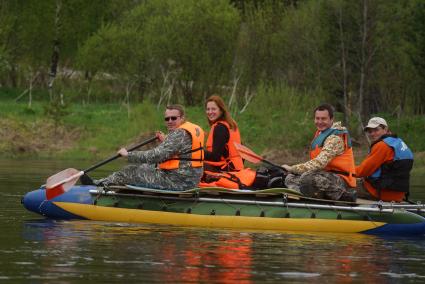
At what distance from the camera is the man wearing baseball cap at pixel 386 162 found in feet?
48.9

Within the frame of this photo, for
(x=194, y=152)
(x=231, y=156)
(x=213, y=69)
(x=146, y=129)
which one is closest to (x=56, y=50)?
(x=213, y=69)

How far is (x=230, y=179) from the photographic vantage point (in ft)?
49.8

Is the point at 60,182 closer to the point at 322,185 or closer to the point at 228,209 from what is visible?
the point at 228,209

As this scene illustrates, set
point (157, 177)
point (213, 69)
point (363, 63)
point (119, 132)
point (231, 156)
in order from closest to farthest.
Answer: point (157, 177) → point (231, 156) → point (363, 63) → point (119, 132) → point (213, 69)

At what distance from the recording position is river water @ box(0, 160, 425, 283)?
34.6 ft

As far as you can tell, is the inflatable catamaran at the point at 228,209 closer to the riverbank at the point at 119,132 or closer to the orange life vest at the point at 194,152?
the orange life vest at the point at 194,152

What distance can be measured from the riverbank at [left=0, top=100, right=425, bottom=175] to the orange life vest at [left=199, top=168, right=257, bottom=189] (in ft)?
57.0

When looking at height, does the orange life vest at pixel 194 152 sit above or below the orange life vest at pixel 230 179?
above

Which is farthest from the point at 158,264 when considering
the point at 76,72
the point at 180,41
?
the point at 76,72


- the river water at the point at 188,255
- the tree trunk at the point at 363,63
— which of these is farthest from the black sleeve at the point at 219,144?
the tree trunk at the point at 363,63

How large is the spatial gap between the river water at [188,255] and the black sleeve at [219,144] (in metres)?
1.37

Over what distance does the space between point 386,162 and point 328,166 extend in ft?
2.71

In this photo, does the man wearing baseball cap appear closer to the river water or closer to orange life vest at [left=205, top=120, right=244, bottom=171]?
the river water

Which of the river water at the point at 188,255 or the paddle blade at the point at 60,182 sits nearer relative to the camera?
the river water at the point at 188,255
